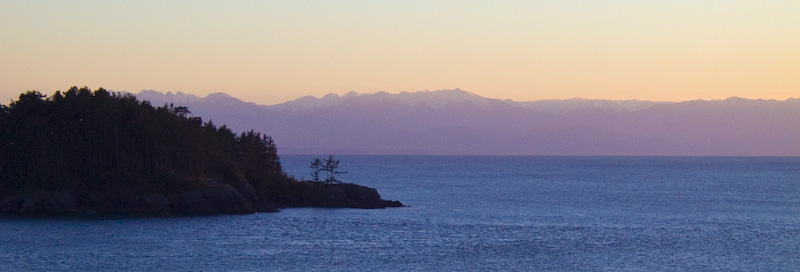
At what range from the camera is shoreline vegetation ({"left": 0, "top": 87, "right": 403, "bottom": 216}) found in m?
76.8

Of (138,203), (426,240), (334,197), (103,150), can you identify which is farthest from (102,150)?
(426,240)

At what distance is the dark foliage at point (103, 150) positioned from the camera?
7844 centimetres

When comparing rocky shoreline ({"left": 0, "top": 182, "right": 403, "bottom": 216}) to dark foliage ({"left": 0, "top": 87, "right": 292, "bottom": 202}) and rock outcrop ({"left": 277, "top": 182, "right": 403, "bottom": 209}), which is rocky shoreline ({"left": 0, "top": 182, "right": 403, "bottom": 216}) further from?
rock outcrop ({"left": 277, "top": 182, "right": 403, "bottom": 209})

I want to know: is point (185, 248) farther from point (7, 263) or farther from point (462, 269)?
point (462, 269)

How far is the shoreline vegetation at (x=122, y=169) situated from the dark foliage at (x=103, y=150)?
92mm

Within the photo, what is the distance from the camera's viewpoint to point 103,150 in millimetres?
82375

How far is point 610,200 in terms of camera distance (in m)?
109

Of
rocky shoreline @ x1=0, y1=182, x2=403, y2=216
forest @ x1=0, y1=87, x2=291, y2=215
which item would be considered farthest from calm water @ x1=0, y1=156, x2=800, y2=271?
forest @ x1=0, y1=87, x2=291, y2=215

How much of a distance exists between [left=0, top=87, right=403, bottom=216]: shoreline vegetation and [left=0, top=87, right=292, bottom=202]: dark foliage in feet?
0.30

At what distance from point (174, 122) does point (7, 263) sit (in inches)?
1618

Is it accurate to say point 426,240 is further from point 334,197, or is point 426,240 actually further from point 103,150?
point 103,150

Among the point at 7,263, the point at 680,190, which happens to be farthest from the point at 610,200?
the point at 7,263

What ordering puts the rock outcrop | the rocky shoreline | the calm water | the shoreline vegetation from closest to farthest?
the calm water, the rocky shoreline, the shoreline vegetation, the rock outcrop

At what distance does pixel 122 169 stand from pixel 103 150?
314cm
